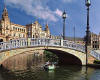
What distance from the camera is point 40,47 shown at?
20.1 m

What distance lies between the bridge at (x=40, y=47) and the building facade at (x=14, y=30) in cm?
5548

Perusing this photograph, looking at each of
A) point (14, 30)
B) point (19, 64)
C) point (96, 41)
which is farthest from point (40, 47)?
point (14, 30)

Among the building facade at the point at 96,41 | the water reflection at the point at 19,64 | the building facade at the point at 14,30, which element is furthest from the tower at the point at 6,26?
the building facade at the point at 96,41

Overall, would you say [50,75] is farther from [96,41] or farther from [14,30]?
[14,30]

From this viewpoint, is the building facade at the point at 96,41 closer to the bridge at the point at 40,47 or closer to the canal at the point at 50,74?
the bridge at the point at 40,47

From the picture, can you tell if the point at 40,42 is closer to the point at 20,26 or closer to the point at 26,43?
the point at 26,43

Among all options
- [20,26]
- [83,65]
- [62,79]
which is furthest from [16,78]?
[20,26]

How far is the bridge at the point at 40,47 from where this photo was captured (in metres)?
17.6

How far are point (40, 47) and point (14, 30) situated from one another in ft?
217

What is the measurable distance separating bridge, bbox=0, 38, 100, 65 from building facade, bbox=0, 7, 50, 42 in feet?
182

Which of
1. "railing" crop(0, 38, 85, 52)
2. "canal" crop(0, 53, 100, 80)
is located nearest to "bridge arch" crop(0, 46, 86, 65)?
"railing" crop(0, 38, 85, 52)

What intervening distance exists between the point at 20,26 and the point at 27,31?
24.1ft

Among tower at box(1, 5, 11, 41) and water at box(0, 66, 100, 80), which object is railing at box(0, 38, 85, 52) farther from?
tower at box(1, 5, 11, 41)

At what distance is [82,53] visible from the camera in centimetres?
2259
